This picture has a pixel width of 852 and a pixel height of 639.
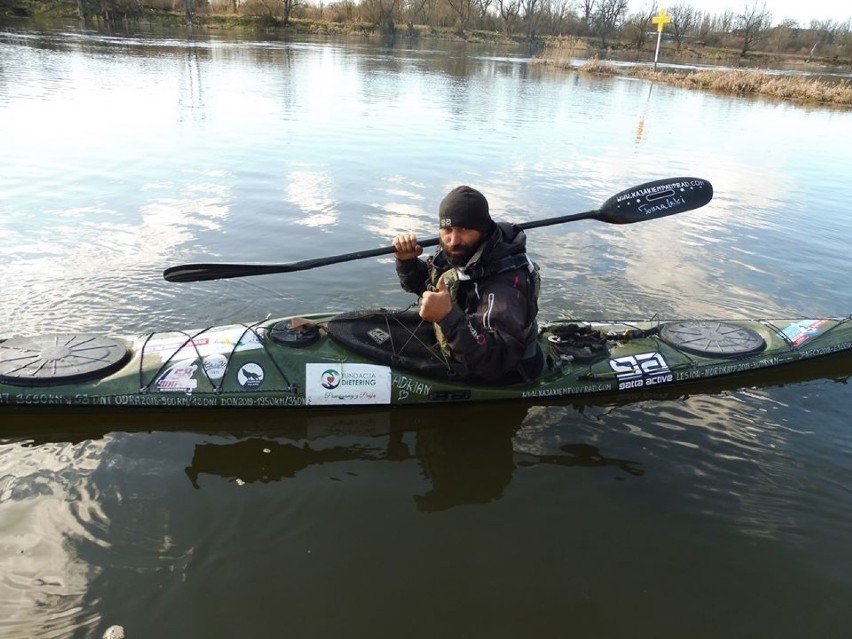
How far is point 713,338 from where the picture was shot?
5.18 meters

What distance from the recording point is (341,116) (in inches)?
621

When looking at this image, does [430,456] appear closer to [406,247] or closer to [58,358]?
[406,247]

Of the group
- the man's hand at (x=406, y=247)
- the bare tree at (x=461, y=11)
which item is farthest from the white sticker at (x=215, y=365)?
the bare tree at (x=461, y=11)

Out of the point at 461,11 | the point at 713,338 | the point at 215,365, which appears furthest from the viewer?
the point at 461,11

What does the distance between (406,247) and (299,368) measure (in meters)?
1.16

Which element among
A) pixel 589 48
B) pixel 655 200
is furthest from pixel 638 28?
pixel 655 200

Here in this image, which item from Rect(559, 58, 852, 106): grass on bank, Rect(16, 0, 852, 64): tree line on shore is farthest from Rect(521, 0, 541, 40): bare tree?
Rect(559, 58, 852, 106): grass on bank

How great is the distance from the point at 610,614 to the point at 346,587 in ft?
4.25

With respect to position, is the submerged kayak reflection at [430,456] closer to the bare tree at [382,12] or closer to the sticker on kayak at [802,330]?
the sticker on kayak at [802,330]

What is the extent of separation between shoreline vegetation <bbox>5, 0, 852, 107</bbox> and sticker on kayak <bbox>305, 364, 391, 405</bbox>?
28.4 meters

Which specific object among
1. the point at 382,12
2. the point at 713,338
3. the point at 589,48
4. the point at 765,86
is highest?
the point at 382,12

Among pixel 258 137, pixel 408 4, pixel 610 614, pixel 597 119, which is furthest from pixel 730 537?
pixel 408 4

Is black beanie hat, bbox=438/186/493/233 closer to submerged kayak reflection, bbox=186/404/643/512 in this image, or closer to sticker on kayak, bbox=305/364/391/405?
sticker on kayak, bbox=305/364/391/405

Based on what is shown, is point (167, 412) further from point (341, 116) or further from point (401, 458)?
point (341, 116)
